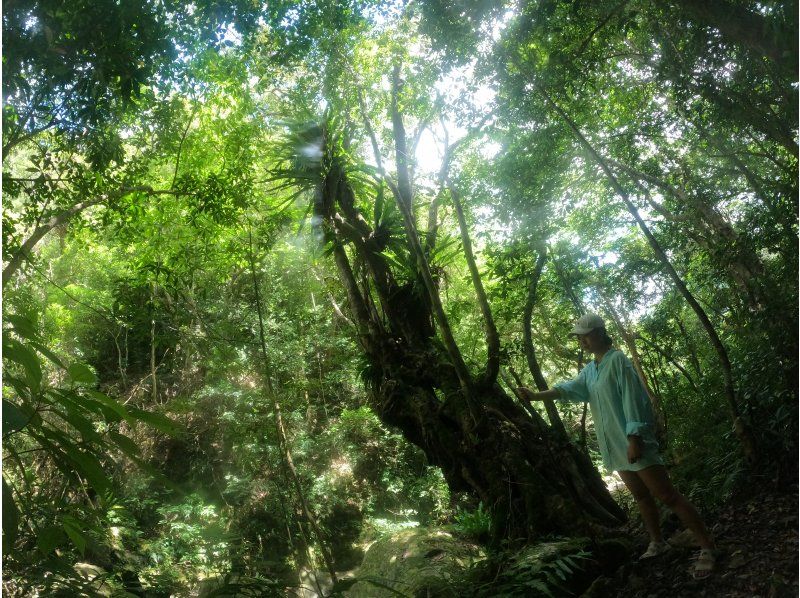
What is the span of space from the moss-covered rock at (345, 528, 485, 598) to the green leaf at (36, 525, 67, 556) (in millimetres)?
2741

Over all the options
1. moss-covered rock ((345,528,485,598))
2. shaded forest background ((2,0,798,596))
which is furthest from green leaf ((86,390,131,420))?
moss-covered rock ((345,528,485,598))

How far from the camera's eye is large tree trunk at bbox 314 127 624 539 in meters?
4.17

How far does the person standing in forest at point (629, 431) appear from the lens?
3141mm

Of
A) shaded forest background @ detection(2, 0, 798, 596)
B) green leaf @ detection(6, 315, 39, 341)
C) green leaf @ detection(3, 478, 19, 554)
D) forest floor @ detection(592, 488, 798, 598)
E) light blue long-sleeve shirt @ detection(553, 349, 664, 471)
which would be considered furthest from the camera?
light blue long-sleeve shirt @ detection(553, 349, 664, 471)

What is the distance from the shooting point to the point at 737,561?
2967 millimetres

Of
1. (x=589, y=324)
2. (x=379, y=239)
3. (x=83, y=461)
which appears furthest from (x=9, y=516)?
(x=379, y=239)

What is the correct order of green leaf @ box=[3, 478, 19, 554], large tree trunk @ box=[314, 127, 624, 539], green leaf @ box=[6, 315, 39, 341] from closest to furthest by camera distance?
green leaf @ box=[3, 478, 19, 554] < green leaf @ box=[6, 315, 39, 341] < large tree trunk @ box=[314, 127, 624, 539]

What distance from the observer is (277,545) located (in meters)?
9.96

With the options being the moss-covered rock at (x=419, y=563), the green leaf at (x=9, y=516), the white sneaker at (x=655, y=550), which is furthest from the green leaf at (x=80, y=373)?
the white sneaker at (x=655, y=550)

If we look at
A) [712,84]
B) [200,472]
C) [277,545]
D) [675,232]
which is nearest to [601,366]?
[712,84]

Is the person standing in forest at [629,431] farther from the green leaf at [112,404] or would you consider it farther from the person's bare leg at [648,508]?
the green leaf at [112,404]

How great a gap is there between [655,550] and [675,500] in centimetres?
45

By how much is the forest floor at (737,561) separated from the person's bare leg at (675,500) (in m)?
0.16

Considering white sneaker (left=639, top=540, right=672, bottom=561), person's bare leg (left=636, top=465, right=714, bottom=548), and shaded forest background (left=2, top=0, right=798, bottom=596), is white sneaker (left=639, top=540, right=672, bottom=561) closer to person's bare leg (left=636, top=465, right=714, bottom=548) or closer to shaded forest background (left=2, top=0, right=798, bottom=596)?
person's bare leg (left=636, top=465, right=714, bottom=548)
